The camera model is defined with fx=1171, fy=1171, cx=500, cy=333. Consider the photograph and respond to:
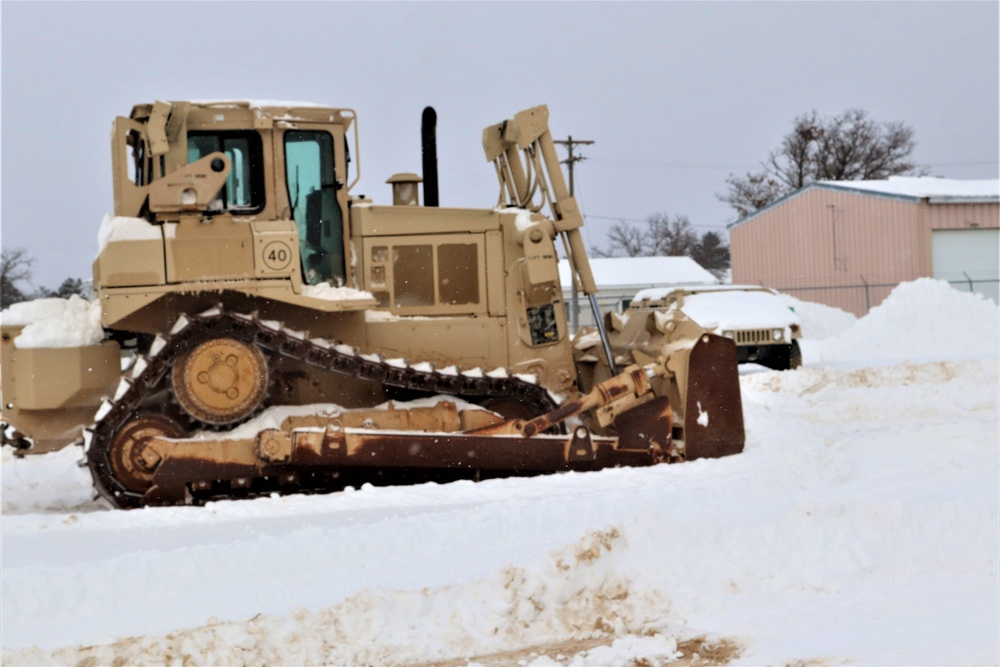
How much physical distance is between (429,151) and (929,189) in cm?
2689

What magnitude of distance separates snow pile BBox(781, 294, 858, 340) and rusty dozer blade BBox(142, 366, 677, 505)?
2339 cm

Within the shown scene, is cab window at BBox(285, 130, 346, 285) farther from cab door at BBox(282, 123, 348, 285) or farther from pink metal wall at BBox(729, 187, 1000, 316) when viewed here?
pink metal wall at BBox(729, 187, 1000, 316)

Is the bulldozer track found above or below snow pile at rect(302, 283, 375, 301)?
below

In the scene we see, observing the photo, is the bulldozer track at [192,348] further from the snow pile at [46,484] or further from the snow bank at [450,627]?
the snow bank at [450,627]

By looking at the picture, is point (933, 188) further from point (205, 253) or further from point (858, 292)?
point (205, 253)

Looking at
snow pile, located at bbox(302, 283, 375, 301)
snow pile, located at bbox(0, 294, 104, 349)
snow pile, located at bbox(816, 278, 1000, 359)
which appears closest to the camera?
snow pile, located at bbox(302, 283, 375, 301)

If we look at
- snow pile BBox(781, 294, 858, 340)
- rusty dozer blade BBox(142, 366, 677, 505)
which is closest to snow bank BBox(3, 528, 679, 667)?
rusty dozer blade BBox(142, 366, 677, 505)

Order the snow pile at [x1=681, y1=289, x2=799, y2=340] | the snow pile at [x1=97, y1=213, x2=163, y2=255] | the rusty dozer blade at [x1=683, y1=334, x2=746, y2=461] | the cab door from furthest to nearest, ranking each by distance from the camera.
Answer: the snow pile at [x1=681, y1=289, x2=799, y2=340]
the cab door
the rusty dozer blade at [x1=683, y1=334, x2=746, y2=461]
the snow pile at [x1=97, y1=213, x2=163, y2=255]

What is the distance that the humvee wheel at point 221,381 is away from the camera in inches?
335

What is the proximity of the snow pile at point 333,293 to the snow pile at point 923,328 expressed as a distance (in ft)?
46.6

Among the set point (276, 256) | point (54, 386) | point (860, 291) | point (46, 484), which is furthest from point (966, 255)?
point (54, 386)

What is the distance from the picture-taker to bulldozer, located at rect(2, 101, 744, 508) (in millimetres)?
8547

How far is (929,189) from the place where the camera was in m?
34.8

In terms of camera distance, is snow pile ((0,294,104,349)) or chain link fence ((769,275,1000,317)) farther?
chain link fence ((769,275,1000,317))
